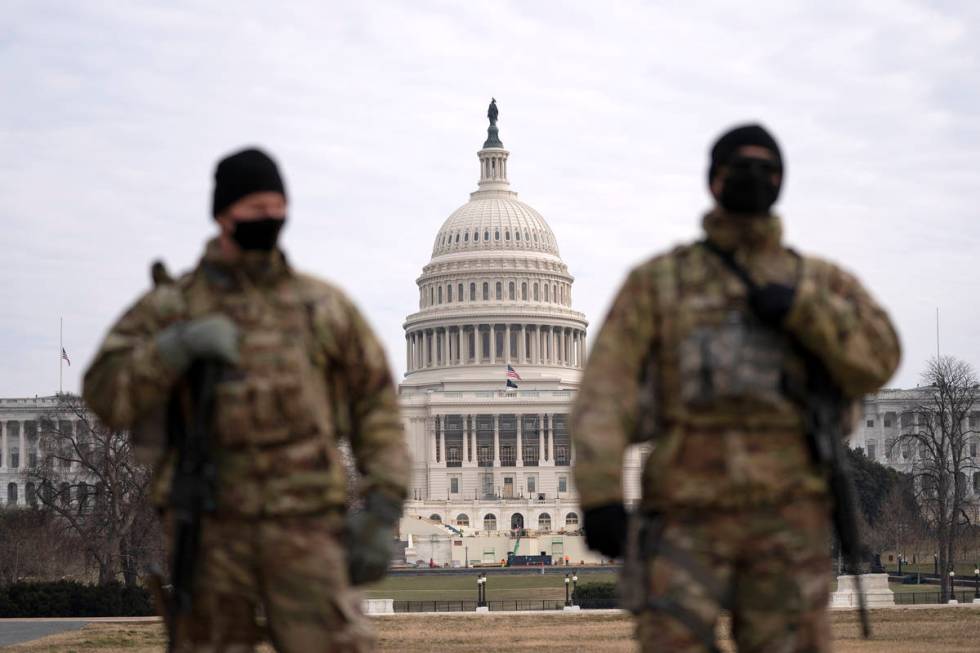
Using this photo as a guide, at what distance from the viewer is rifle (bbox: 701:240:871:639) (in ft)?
24.5

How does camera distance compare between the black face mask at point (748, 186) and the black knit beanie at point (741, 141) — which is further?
the black knit beanie at point (741, 141)

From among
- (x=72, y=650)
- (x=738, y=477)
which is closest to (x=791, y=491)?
(x=738, y=477)

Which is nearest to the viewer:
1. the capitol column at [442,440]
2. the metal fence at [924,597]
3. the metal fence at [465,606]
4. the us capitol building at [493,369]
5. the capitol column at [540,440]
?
the metal fence at [465,606]

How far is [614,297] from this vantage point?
766 centimetres

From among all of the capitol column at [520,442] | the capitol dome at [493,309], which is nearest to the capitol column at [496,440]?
the capitol column at [520,442]

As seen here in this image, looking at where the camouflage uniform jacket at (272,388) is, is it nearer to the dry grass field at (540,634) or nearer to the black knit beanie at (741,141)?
the black knit beanie at (741,141)

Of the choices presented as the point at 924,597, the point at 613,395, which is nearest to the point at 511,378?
the point at 924,597

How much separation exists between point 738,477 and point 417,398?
157 m

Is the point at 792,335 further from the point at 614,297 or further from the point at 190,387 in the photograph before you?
the point at 190,387

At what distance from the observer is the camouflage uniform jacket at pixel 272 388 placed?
24.8 feet

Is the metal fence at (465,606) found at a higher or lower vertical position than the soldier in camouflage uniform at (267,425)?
lower

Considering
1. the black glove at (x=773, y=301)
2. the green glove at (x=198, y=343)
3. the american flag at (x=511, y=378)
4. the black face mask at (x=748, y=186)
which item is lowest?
the green glove at (x=198, y=343)

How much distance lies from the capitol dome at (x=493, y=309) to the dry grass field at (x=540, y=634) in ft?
434

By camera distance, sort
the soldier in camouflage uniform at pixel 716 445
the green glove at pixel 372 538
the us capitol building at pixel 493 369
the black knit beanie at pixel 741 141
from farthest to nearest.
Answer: the us capitol building at pixel 493 369 → the black knit beanie at pixel 741 141 → the green glove at pixel 372 538 → the soldier in camouflage uniform at pixel 716 445
